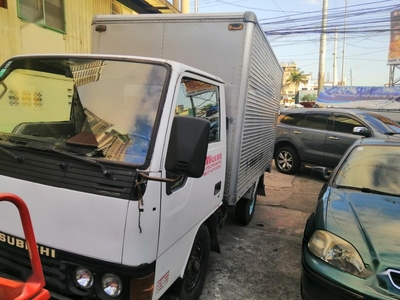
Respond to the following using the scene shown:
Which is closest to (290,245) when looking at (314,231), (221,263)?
(221,263)

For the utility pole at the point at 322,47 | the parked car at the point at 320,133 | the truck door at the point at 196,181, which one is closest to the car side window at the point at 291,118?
the parked car at the point at 320,133

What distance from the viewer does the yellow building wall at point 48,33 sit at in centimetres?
623

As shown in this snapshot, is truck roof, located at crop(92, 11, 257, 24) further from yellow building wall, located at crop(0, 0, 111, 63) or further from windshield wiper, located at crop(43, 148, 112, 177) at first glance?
yellow building wall, located at crop(0, 0, 111, 63)

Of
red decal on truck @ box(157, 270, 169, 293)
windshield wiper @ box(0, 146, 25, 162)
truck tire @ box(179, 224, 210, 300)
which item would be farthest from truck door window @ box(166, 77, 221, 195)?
windshield wiper @ box(0, 146, 25, 162)

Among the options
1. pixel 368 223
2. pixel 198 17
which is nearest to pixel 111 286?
pixel 368 223

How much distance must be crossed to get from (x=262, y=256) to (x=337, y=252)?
68.2 inches

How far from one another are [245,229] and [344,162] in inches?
77.1

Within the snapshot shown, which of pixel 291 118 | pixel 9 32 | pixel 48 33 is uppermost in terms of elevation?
pixel 48 33

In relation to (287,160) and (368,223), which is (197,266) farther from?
(287,160)

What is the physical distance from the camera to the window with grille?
6688mm

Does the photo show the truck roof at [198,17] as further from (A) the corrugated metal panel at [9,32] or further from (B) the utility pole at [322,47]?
(B) the utility pole at [322,47]

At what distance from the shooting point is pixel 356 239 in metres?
2.63

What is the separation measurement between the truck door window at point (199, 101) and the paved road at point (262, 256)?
1683mm

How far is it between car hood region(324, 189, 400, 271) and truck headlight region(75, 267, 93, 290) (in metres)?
2.04
